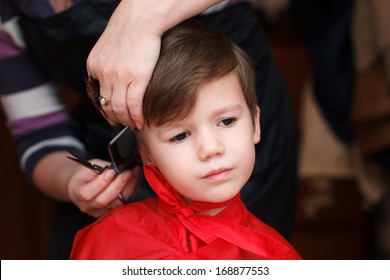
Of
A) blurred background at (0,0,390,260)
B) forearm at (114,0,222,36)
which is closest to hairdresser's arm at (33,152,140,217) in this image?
forearm at (114,0,222,36)

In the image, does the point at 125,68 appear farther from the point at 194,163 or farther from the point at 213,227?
the point at 213,227

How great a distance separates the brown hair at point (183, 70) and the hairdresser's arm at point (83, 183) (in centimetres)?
16

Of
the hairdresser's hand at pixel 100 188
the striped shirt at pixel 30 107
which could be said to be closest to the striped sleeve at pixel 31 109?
the striped shirt at pixel 30 107

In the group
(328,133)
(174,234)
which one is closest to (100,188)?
(174,234)

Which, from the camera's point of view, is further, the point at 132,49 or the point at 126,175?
the point at 126,175

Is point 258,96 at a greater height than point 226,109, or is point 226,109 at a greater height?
point 226,109

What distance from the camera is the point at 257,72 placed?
1191 millimetres

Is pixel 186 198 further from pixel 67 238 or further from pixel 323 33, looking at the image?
pixel 323 33

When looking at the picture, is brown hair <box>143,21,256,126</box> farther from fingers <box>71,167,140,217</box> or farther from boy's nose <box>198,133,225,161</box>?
fingers <box>71,167,140,217</box>

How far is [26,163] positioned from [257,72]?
0.47m

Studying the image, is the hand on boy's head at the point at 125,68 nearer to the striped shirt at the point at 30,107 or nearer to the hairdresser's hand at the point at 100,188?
the hairdresser's hand at the point at 100,188

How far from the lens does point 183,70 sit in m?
0.86

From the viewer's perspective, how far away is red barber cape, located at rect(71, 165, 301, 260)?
92 centimetres

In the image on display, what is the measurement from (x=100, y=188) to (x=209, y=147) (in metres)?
0.25
